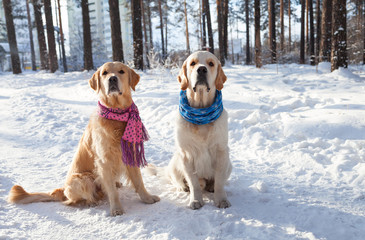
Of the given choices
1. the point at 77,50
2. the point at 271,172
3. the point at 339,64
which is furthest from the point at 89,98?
the point at 77,50

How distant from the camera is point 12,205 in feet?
8.90

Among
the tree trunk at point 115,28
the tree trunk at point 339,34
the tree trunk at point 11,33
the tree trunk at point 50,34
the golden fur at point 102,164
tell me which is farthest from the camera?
the tree trunk at point 11,33

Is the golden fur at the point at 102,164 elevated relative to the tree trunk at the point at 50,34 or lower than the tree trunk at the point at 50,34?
lower

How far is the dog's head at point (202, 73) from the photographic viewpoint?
259 centimetres

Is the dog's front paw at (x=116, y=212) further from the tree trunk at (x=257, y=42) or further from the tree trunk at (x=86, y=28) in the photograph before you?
the tree trunk at (x=86, y=28)

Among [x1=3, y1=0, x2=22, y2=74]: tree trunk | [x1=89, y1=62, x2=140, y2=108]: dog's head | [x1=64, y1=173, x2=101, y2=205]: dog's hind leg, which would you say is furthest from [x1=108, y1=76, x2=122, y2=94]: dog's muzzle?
[x1=3, y1=0, x2=22, y2=74]: tree trunk

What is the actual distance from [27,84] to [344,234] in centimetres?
1481

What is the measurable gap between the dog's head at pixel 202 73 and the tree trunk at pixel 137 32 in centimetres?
904

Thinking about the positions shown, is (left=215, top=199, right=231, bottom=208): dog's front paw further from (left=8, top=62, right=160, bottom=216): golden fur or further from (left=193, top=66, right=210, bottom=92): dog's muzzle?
(left=193, top=66, right=210, bottom=92): dog's muzzle

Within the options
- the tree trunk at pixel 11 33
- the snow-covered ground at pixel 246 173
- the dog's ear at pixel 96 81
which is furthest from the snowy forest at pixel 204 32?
the dog's ear at pixel 96 81

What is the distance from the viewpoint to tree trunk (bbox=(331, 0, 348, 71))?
7.84 metres

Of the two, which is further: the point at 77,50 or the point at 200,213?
the point at 77,50

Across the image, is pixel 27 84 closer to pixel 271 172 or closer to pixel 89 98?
pixel 89 98

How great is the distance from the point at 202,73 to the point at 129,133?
3.23 ft
